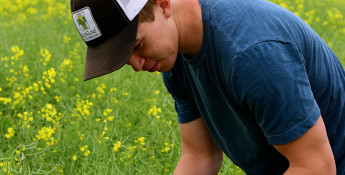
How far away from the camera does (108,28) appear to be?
150cm

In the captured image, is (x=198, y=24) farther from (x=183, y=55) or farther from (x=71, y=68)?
(x=71, y=68)

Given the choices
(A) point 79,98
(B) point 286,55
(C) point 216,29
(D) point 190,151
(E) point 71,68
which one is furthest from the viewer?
(E) point 71,68

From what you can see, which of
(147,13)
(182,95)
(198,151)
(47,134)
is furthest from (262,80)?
Result: (47,134)

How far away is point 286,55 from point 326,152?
1.08 ft

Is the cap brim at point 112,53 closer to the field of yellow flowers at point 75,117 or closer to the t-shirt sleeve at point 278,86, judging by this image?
the t-shirt sleeve at point 278,86

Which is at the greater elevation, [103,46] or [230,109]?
[103,46]

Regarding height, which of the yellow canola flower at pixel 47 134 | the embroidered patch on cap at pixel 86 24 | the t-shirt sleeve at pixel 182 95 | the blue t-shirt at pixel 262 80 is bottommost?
the yellow canola flower at pixel 47 134

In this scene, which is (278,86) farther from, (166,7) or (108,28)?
(108,28)

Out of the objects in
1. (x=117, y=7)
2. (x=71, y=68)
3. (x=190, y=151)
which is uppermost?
(x=117, y=7)

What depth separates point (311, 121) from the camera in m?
1.43

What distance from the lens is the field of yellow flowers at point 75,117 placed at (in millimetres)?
2799

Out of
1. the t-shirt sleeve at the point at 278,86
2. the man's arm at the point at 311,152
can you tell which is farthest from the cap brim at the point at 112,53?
the man's arm at the point at 311,152

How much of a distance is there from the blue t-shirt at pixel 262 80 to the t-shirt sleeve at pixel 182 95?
0.20ft

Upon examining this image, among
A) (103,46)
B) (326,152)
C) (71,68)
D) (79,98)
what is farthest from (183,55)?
(71,68)
